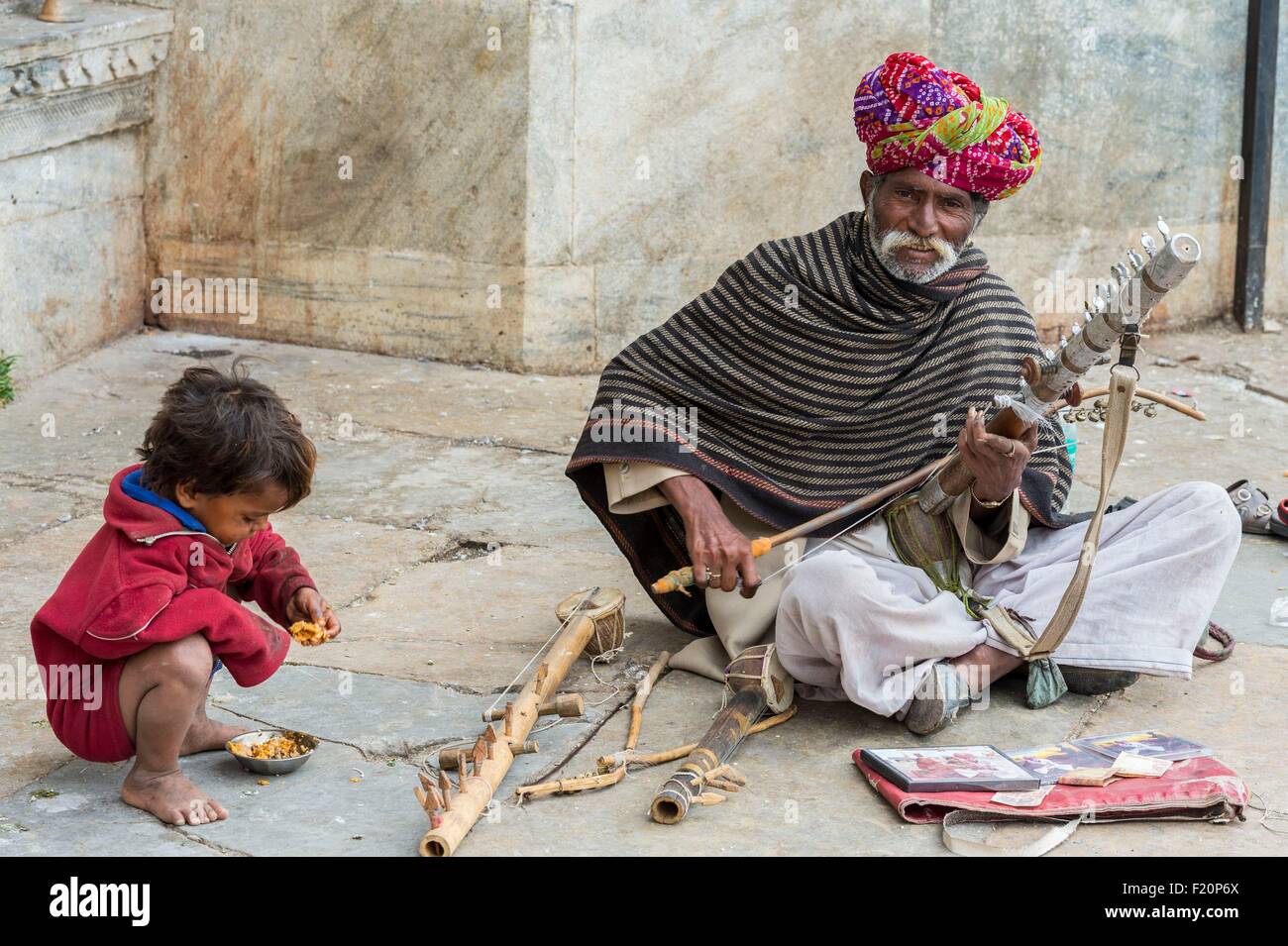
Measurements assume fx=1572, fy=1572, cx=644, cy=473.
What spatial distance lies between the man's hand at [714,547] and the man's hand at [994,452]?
0.52 m

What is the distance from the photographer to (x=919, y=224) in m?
3.63

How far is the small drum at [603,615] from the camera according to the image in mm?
3809

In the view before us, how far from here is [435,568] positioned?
4527 millimetres

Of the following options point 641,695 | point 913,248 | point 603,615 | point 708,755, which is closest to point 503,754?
point 708,755

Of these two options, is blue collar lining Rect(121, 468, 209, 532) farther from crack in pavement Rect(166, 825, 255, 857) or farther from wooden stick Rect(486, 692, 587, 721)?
wooden stick Rect(486, 692, 587, 721)

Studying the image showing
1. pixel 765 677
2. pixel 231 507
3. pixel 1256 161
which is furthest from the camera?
pixel 1256 161

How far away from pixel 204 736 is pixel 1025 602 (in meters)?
1.84

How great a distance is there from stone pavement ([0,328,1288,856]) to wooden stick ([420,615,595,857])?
7cm

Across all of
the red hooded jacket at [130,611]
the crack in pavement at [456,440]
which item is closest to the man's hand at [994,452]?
the red hooded jacket at [130,611]

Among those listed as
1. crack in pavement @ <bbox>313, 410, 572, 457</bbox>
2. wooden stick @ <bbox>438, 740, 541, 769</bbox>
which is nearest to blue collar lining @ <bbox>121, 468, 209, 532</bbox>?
wooden stick @ <bbox>438, 740, 541, 769</bbox>

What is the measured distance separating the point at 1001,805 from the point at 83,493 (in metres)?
3.23

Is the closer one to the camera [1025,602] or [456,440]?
[1025,602]

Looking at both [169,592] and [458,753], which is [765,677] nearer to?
[458,753]
